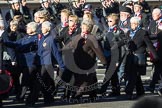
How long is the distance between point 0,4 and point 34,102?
9596 millimetres

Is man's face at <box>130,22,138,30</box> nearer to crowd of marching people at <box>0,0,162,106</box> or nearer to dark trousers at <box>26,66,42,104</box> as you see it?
crowd of marching people at <box>0,0,162,106</box>

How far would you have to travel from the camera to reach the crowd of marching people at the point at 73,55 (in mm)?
8281

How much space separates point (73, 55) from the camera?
8.29m

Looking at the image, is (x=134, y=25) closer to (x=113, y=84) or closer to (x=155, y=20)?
(x=113, y=84)

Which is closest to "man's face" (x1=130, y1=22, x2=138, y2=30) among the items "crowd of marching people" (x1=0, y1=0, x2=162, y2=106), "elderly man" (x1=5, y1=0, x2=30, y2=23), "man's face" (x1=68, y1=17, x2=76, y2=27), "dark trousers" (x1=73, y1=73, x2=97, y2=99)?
"crowd of marching people" (x1=0, y1=0, x2=162, y2=106)

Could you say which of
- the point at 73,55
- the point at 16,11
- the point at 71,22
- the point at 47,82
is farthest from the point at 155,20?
the point at 16,11

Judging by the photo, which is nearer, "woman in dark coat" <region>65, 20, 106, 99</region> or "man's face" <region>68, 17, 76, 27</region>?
"woman in dark coat" <region>65, 20, 106, 99</region>

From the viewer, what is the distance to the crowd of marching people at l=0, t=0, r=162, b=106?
8.28 meters

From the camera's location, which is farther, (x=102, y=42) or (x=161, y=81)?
(x=161, y=81)

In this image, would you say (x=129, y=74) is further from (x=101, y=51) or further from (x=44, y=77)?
(x=44, y=77)

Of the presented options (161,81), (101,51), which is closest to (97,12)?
(161,81)

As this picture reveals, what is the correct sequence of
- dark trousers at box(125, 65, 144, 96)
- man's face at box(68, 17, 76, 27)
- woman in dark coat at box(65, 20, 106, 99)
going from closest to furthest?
woman in dark coat at box(65, 20, 106, 99) < man's face at box(68, 17, 76, 27) < dark trousers at box(125, 65, 144, 96)

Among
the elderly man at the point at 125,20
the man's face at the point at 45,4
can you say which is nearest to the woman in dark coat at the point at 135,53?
the elderly man at the point at 125,20

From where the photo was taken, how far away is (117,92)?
9516 mm
